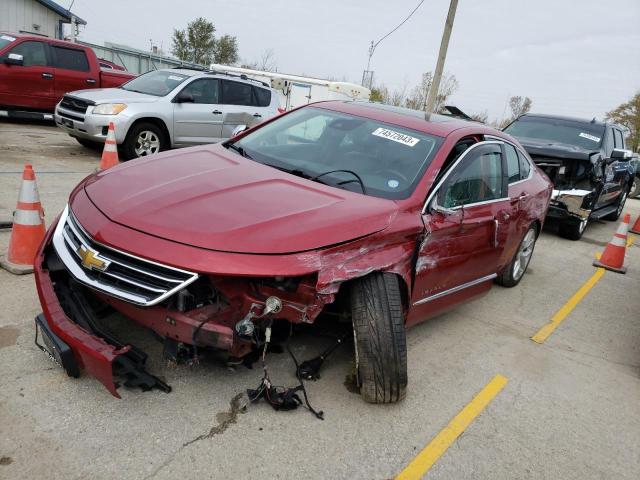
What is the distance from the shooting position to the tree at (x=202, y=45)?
3816 centimetres

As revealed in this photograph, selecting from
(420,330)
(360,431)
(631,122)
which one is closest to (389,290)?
(360,431)

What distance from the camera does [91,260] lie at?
2637mm

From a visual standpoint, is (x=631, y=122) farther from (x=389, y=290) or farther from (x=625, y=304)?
(x=389, y=290)

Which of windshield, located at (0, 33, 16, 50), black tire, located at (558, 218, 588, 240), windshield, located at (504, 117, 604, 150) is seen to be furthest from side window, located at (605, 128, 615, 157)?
windshield, located at (0, 33, 16, 50)

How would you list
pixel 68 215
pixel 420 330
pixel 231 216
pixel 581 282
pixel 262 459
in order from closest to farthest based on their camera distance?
pixel 262 459, pixel 231 216, pixel 68 215, pixel 420 330, pixel 581 282

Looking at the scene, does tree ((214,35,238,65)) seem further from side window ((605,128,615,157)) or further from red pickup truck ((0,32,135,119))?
side window ((605,128,615,157))

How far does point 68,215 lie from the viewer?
3.14m

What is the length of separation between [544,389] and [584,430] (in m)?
0.44

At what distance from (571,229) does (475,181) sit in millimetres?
5299

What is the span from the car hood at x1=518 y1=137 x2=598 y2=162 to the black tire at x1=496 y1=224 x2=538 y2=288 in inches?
108

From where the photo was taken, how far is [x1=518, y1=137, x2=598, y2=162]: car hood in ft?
25.7

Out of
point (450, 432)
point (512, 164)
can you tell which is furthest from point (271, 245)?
point (512, 164)

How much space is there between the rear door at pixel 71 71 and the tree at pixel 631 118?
4495 cm

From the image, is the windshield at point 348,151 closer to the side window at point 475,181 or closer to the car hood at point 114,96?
the side window at point 475,181
